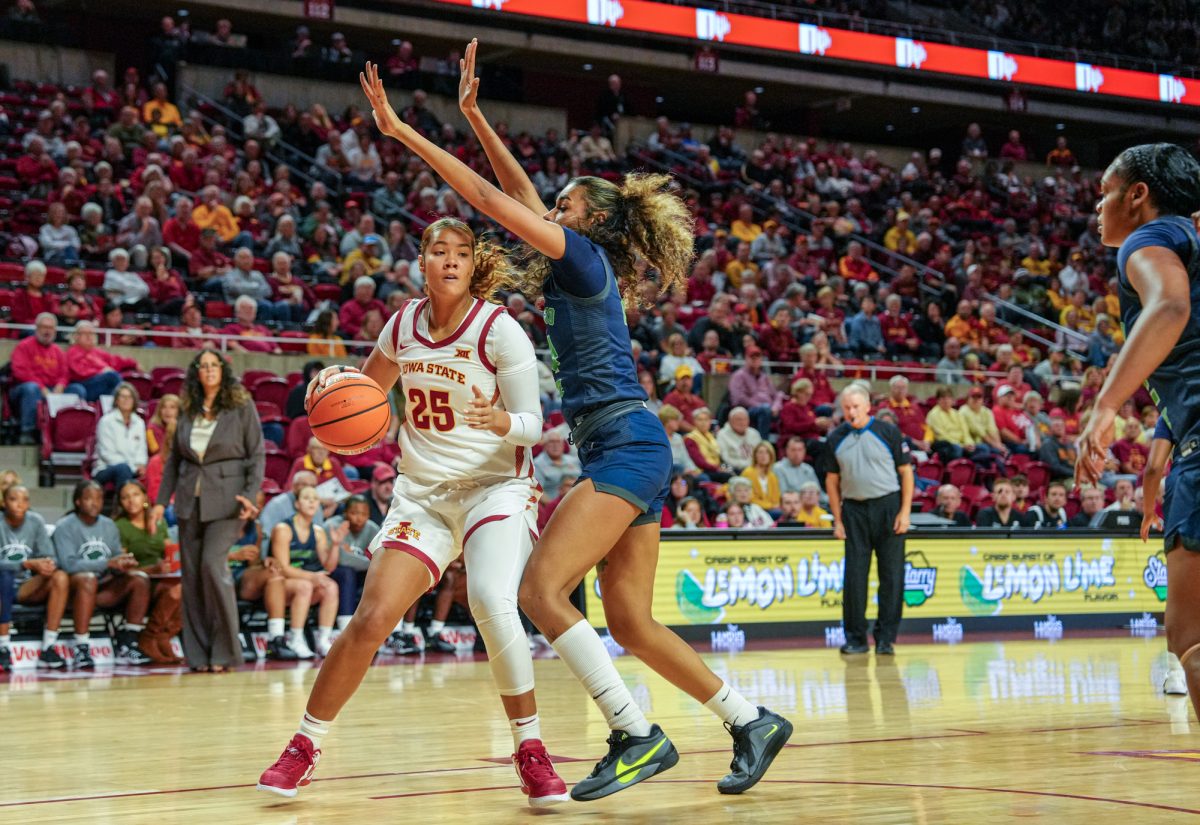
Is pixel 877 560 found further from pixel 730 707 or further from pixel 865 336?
pixel 865 336

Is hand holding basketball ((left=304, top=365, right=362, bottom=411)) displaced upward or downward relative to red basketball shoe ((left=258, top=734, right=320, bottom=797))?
upward

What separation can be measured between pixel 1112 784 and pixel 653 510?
1787 millimetres

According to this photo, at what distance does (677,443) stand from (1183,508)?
1034 cm

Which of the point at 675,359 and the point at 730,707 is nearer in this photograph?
the point at 730,707

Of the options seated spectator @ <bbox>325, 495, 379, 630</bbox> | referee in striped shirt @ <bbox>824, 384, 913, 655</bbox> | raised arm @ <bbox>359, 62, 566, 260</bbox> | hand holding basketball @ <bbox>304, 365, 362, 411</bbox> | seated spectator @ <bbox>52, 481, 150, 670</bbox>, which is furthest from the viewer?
seated spectator @ <bbox>325, 495, 379, 630</bbox>

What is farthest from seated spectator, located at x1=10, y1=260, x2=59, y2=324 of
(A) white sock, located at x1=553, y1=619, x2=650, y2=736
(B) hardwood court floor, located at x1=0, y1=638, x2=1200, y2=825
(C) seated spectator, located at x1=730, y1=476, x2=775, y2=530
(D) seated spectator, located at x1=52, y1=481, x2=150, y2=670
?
(A) white sock, located at x1=553, y1=619, x2=650, y2=736

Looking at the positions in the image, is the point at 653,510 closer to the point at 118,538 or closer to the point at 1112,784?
the point at 1112,784

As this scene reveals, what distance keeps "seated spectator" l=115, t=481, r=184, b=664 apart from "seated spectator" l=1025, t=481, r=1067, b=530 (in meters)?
8.28

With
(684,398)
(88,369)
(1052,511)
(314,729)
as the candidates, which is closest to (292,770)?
(314,729)

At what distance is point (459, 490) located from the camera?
4.65 meters

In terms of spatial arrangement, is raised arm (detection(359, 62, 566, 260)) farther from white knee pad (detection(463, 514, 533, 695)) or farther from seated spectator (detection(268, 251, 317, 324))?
seated spectator (detection(268, 251, 317, 324))

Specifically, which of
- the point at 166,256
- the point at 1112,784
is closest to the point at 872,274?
the point at 166,256

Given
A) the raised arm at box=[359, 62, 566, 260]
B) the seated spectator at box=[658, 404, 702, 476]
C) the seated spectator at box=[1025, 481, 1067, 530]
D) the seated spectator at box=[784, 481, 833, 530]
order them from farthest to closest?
the seated spectator at box=[1025, 481, 1067, 530] → the seated spectator at box=[658, 404, 702, 476] → the seated spectator at box=[784, 481, 833, 530] → the raised arm at box=[359, 62, 566, 260]

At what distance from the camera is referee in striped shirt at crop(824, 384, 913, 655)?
10.5 m
